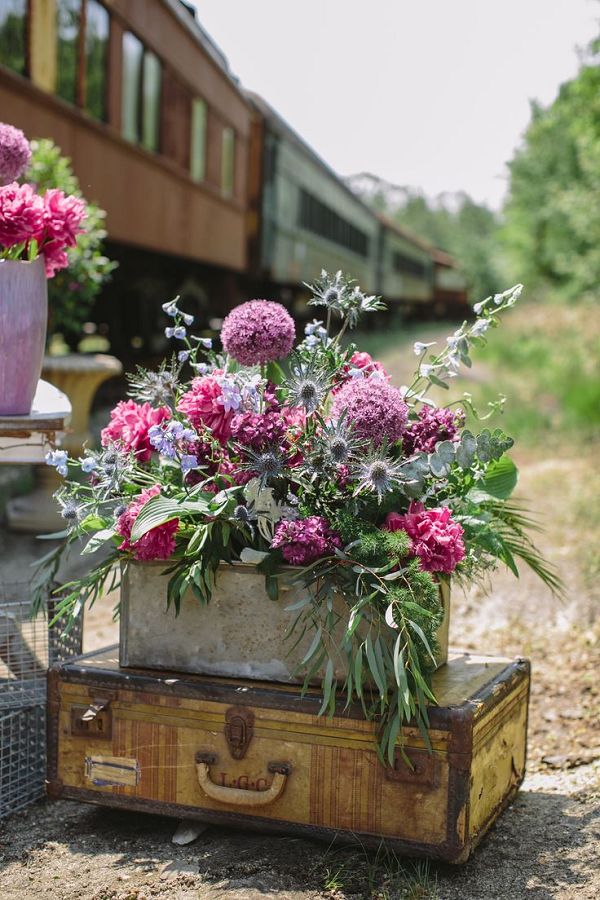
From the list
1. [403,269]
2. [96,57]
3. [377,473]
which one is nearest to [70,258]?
[96,57]

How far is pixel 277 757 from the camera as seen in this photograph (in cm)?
252

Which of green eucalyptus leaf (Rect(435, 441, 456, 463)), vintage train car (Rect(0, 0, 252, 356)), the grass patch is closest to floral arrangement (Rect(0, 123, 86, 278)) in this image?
green eucalyptus leaf (Rect(435, 441, 456, 463))

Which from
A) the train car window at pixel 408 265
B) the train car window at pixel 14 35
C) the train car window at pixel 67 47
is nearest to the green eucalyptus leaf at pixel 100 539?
the train car window at pixel 14 35

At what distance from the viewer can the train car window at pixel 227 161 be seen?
532 inches

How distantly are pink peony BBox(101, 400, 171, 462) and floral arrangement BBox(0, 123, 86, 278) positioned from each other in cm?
49

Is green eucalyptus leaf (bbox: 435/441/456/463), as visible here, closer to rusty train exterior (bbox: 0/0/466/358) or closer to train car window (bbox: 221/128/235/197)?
rusty train exterior (bbox: 0/0/466/358)

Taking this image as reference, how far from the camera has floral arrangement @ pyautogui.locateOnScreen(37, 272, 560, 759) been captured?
2.40m

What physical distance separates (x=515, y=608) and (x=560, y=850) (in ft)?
9.01

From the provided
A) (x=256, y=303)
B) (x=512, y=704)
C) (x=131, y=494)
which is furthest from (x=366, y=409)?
(x=512, y=704)

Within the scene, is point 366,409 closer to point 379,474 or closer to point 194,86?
point 379,474

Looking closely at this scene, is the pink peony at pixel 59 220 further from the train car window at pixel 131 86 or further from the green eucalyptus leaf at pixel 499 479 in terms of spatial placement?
the train car window at pixel 131 86

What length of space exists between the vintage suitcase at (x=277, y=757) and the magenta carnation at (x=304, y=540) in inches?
12.2

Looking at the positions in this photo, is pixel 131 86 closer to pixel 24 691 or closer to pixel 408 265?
pixel 24 691

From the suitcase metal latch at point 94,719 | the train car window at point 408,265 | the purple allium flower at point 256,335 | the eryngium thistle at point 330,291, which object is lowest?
the suitcase metal latch at point 94,719
